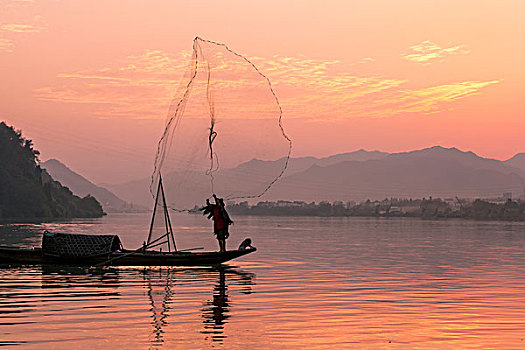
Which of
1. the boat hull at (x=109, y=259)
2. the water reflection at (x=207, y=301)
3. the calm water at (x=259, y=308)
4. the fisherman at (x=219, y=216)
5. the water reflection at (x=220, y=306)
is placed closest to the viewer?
the calm water at (x=259, y=308)

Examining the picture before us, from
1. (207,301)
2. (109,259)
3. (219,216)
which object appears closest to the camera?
(207,301)

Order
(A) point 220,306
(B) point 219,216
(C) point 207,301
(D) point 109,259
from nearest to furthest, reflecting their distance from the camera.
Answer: (A) point 220,306, (C) point 207,301, (D) point 109,259, (B) point 219,216

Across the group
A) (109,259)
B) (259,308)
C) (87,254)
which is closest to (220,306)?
(259,308)

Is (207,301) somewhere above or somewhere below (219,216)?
below

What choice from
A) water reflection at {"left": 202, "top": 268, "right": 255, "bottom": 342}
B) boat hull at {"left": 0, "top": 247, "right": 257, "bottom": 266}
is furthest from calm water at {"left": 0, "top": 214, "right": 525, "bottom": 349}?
boat hull at {"left": 0, "top": 247, "right": 257, "bottom": 266}

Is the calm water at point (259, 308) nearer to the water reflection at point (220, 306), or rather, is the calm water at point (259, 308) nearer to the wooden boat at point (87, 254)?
the water reflection at point (220, 306)

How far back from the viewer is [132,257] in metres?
38.6

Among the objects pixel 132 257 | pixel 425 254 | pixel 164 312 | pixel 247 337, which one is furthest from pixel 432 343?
pixel 425 254

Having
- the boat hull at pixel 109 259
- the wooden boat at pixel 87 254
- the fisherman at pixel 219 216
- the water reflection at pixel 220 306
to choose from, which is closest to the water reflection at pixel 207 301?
the water reflection at pixel 220 306

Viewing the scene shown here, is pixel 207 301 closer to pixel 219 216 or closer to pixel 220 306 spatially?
pixel 220 306

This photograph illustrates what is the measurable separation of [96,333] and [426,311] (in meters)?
11.2

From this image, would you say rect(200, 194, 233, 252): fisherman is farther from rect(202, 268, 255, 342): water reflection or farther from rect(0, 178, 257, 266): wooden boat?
rect(202, 268, 255, 342): water reflection

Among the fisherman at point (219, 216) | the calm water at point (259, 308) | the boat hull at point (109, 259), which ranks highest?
the fisherman at point (219, 216)

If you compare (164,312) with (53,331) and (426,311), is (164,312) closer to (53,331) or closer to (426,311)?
(53,331)
